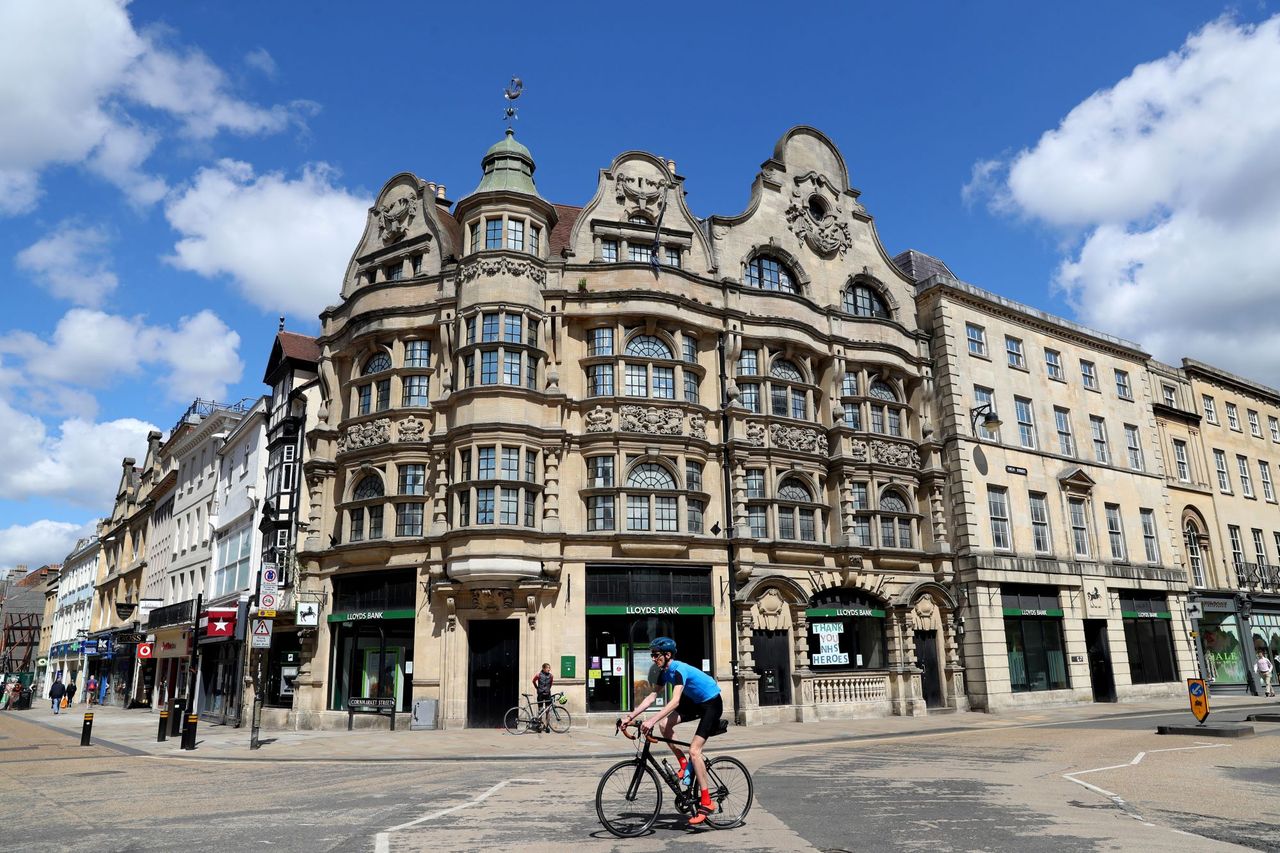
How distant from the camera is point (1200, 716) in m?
19.9

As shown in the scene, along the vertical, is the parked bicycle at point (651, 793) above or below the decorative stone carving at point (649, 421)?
below

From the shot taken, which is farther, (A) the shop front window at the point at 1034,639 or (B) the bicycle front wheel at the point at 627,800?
(A) the shop front window at the point at 1034,639

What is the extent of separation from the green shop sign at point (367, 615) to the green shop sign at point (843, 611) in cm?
1270

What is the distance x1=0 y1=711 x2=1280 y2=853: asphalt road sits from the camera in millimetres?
8797

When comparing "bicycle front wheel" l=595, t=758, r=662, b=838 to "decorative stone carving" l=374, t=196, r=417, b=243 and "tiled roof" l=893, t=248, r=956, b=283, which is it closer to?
"decorative stone carving" l=374, t=196, r=417, b=243

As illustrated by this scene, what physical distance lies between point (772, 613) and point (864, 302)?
13405 mm

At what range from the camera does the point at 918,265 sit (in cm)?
3922

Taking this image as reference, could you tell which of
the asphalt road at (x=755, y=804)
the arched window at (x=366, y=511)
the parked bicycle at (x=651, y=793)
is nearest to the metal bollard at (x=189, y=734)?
the asphalt road at (x=755, y=804)

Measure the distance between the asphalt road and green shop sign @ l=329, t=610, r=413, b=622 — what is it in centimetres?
883

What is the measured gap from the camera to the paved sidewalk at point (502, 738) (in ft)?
62.6

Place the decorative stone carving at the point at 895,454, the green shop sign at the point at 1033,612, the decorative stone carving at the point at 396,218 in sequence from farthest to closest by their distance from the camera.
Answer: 1. the green shop sign at the point at 1033,612
2. the decorative stone carving at the point at 895,454
3. the decorative stone carving at the point at 396,218

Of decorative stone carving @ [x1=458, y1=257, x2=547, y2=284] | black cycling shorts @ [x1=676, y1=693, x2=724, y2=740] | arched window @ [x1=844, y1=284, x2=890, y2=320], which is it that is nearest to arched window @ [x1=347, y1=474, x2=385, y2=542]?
decorative stone carving @ [x1=458, y1=257, x2=547, y2=284]

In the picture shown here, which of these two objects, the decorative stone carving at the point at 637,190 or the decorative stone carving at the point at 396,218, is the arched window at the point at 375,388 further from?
the decorative stone carving at the point at 637,190

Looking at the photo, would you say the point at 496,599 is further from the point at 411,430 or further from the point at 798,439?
the point at 798,439
